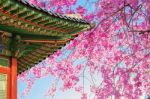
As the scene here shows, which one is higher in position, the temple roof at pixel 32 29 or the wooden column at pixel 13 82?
the temple roof at pixel 32 29

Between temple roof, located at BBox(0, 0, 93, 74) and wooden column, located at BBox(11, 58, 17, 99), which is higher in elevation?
temple roof, located at BBox(0, 0, 93, 74)

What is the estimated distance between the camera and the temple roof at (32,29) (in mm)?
10305

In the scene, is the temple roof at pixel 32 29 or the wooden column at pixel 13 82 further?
the wooden column at pixel 13 82

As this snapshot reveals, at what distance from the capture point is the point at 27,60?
45.5 ft

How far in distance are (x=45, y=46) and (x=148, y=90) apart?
956 centimetres

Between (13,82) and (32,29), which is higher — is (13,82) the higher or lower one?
the lower one

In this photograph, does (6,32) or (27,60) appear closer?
(6,32)

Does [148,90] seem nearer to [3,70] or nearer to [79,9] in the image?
[79,9]

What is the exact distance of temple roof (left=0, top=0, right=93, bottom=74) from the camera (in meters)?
10.3

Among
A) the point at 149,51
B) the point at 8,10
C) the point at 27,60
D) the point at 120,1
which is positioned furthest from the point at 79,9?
the point at 8,10

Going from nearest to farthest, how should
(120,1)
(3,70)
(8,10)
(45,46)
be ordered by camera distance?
(8,10)
(3,70)
(45,46)
(120,1)

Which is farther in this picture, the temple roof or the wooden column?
the wooden column

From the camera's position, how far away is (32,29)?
11.5 m

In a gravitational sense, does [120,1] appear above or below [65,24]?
above
